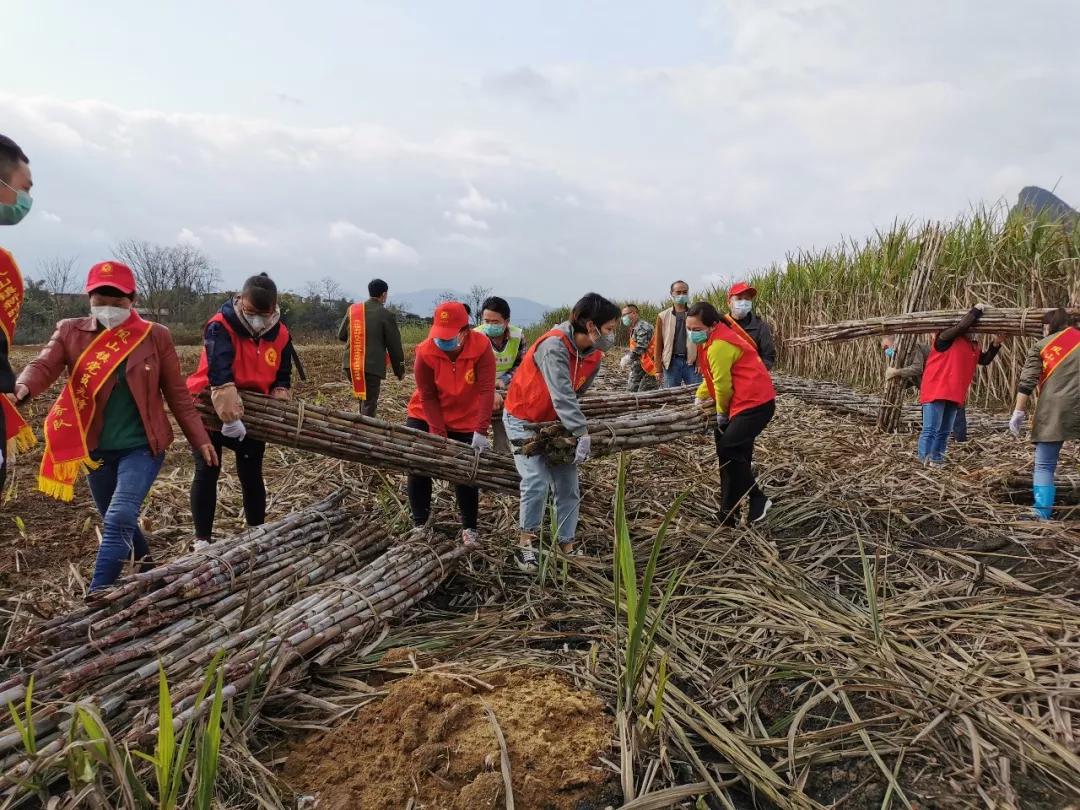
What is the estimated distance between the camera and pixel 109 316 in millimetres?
2592

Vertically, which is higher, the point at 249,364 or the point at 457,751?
the point at 249,364

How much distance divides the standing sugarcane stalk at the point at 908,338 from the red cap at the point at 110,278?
5.93 metres

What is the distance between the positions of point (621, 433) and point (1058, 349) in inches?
106

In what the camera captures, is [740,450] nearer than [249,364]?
No

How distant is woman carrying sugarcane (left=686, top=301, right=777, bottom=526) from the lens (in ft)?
12.4

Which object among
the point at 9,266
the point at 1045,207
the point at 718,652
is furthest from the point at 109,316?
the point at 1045,207

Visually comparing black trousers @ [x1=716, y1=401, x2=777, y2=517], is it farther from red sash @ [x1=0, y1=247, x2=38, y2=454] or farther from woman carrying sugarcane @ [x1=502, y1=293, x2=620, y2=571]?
red sash @ [x1=0, y1=247, x2=38, y2=454]

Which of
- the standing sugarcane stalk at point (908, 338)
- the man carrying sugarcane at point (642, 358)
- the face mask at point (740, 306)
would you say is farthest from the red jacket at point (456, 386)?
the standing sugarcane stalk at point (908, 338)

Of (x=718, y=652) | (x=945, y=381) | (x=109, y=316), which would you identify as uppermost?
(x=109, y=316)

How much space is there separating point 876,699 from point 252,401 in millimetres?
2894

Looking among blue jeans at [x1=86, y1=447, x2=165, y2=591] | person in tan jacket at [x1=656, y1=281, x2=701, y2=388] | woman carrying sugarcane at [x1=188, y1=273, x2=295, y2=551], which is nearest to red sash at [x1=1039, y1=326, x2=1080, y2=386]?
person in tan jacket at [x1=656, y1=281, x2=701, y2=388]

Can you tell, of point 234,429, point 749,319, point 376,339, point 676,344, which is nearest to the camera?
point 234,429

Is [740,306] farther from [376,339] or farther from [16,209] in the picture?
[16,209]

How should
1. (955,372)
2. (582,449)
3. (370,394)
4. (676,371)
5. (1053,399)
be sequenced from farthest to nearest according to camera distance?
1. (676,371)
2. (370,394)
3. (955,372)
4. (1053,399)
5. (582,449)
